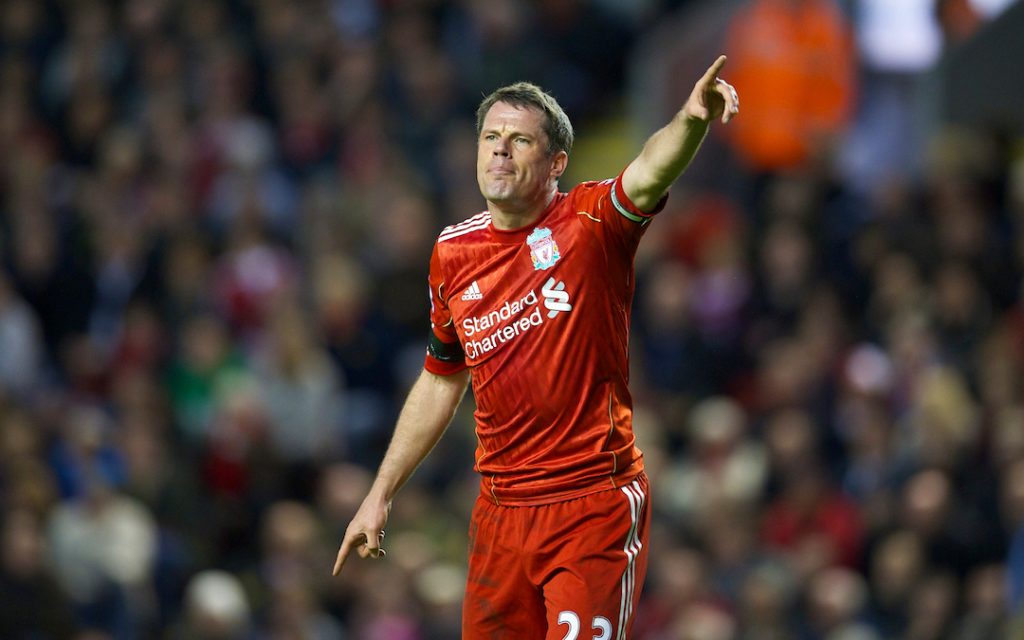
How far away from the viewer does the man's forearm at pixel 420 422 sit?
244 inches

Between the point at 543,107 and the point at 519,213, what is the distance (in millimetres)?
362

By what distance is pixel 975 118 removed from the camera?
7.80m

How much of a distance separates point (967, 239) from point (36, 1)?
313 inches

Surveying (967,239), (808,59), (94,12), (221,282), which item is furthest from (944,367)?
(94,12)

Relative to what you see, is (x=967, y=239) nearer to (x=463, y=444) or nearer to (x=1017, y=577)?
(x=1017, y=577)

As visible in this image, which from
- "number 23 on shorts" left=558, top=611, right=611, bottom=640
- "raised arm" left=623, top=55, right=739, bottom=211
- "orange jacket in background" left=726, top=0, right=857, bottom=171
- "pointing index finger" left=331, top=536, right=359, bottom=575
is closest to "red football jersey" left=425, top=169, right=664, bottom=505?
"raised arm" left=623, top=55, right=739, bottom=211

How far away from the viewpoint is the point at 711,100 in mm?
5285

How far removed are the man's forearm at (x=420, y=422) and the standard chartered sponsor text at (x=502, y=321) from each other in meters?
0.34

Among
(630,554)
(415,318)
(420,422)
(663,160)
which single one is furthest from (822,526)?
(663,160)

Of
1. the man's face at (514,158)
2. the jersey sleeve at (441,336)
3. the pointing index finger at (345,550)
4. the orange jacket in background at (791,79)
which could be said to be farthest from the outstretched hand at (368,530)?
the orange jacket in background at (791,79)

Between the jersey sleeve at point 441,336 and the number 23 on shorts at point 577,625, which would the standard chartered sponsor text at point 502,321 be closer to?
the jersey sleeve at point 441,336

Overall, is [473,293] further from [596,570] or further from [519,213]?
[596,570]

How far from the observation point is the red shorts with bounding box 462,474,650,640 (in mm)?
5645

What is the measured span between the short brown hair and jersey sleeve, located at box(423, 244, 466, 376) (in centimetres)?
55
